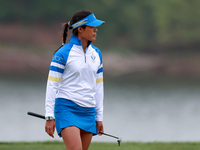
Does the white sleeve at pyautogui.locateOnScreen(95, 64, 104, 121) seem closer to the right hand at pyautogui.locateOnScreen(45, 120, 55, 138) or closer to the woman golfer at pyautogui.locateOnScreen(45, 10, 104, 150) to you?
the woman golfer at pyautogui.locateOnScreen(45, 10, 104, 150)

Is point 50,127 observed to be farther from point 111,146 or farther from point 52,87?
point 111,146

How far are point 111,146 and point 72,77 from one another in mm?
4195

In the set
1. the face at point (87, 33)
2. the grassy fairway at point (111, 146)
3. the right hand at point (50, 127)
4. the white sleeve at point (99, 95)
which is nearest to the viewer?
the right hand at point (50, 127)

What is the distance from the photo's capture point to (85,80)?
334cm

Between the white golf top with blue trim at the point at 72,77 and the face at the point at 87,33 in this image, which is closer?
the white golf top with blue trim at the point at 72,77

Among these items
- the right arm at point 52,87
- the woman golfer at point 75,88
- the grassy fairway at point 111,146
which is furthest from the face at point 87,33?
the grassy fairway at point 111,146

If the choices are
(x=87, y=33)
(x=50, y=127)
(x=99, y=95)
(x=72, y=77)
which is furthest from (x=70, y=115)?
(x=87, y=33)

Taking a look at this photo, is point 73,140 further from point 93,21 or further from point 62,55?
point 93,21

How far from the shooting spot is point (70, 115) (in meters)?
3.26

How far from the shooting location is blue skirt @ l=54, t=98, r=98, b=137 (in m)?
3.24

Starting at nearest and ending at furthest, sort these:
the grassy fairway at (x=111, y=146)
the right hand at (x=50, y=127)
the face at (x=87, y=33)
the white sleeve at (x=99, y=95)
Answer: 1. the right hand at (x=50, y=127)
2. the face at (x=87, y=33)
3. the white sleeve at (x=99, y=95)
4. the grassy fairway at (x=111, y=146)

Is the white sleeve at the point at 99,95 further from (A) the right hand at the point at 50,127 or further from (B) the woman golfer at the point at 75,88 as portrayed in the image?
(A) the right hand at the point at 50,127

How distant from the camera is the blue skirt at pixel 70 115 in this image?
127 inches

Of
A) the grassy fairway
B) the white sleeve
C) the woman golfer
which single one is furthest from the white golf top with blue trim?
the grassy fairway
